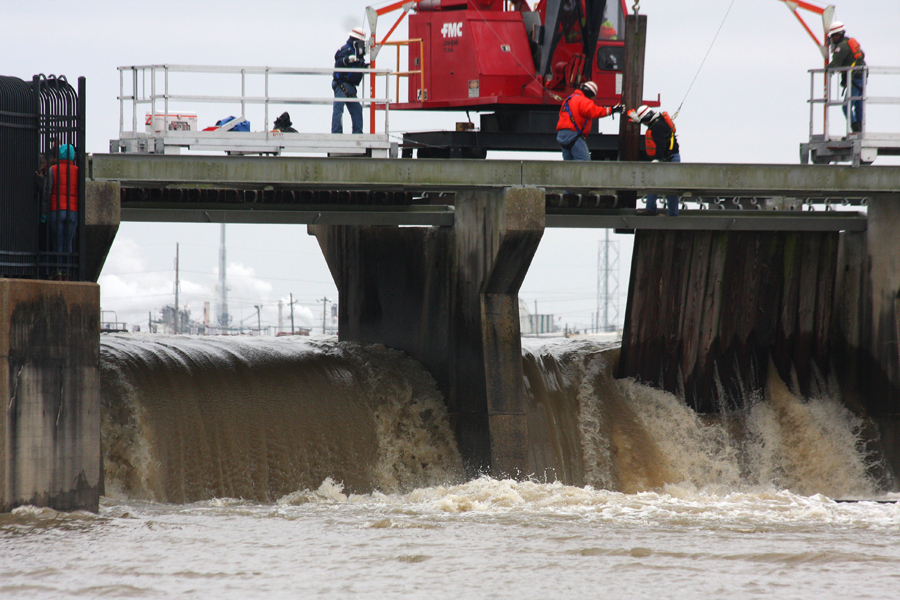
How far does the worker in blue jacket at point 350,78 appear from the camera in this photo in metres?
16.9

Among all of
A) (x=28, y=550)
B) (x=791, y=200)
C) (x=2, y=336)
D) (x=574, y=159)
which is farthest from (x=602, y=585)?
(x=791, y=200)

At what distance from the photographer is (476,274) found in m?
17.6

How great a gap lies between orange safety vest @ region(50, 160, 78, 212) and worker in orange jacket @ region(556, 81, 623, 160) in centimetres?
732

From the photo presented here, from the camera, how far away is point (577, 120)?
680 inches

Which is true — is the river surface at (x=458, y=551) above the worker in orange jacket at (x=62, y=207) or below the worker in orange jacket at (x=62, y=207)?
below

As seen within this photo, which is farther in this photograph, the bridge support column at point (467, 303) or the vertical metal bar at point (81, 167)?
the bridge support column at point (467, 303)

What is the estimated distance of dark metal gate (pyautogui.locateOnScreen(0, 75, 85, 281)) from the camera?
12.8 meters

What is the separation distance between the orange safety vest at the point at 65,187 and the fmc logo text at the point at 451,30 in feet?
26.2

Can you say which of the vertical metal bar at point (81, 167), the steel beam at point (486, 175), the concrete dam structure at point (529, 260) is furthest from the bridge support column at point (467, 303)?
the vertical metal bar at point (81, 167)

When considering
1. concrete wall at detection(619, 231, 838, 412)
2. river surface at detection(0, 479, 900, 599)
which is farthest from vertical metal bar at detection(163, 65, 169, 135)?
concrete wall at detection(619, 231, 838, 412)

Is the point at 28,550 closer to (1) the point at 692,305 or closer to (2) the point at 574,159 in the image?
(2) the point at 574,159

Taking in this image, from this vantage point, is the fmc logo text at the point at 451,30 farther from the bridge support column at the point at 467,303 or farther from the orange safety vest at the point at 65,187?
the orange safety vest at the point at 65,187

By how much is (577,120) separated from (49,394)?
29.1 feet

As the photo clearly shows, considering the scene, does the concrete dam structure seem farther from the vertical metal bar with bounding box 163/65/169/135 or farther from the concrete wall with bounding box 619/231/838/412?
the vertical metal bar with bounding box 163/65/169/135
